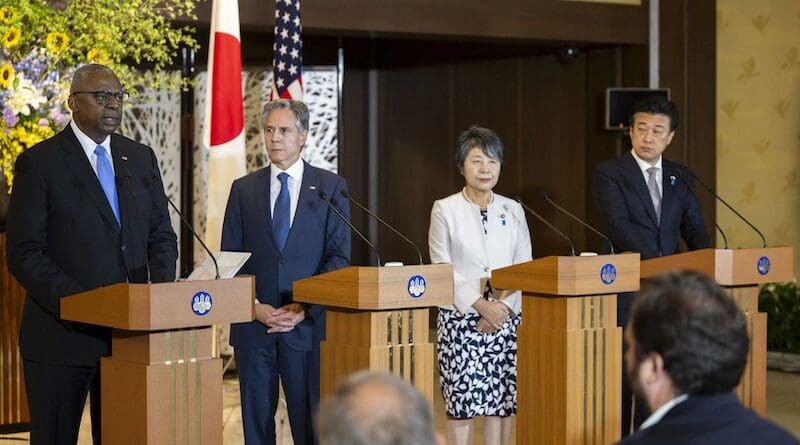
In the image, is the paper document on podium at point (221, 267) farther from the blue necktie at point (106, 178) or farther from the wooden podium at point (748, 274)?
the wooden podium at point (748, 274)

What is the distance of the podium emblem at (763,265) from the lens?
511 centimetres

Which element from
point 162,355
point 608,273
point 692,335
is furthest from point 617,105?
point 692,335

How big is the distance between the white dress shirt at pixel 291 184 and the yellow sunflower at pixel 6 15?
4.04 feet

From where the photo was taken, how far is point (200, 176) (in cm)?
865

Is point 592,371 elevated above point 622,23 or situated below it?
below

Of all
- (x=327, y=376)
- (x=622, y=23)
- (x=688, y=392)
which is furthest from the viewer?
(x=622, y=23)

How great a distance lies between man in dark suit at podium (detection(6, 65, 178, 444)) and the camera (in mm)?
3762

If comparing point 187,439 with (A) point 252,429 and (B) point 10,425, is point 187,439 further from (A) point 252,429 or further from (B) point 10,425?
(B) point 10,425

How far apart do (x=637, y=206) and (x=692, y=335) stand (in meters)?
3.27

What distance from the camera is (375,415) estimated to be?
1620mm

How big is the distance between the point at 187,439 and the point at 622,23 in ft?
18.9

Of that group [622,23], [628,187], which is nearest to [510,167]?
[622,23]

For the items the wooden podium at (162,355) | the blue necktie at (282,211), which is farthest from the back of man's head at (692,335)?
the blue necktie at (282,211)

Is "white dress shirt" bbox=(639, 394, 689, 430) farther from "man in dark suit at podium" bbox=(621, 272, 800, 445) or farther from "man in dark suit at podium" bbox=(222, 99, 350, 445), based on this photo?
"man in dark suit at podium" bbox=(222, 99, 350, 445)
